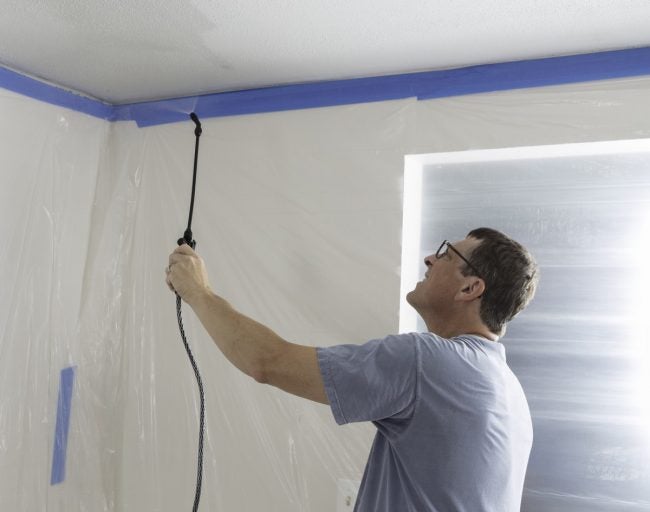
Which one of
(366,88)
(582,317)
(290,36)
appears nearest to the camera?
(290,36)

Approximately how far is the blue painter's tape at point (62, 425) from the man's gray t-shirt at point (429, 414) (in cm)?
119

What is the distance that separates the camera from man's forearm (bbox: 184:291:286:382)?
3.41 feet

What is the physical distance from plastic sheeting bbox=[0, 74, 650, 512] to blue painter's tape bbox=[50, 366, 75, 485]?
2cm

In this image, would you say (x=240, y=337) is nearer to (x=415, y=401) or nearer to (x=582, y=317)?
(x=415, y=401)

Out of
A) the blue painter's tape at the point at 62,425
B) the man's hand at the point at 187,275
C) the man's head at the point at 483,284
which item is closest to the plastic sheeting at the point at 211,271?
the blue painter's tape at the point at 62,425

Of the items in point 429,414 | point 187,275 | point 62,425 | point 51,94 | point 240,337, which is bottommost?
point 62,425

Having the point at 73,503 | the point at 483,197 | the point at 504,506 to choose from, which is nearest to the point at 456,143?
the point at 483,197

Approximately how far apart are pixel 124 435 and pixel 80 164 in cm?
87

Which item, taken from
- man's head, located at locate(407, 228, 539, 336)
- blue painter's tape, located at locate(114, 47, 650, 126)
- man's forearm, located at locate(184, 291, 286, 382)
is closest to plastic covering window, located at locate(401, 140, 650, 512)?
blue painter's tape, located at locate(114, 47, 650, 126)

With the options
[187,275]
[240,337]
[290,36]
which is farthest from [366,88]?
[240,337]

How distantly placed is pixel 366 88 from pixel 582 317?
2.78 feet

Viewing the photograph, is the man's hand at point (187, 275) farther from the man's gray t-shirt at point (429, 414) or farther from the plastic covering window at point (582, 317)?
the plastic covering window at point (582, 317)

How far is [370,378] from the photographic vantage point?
100cm

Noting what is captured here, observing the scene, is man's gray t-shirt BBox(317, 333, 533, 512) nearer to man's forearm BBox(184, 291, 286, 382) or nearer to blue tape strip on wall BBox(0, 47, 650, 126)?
man's forearm BBox(184, 291, 286, 382)
